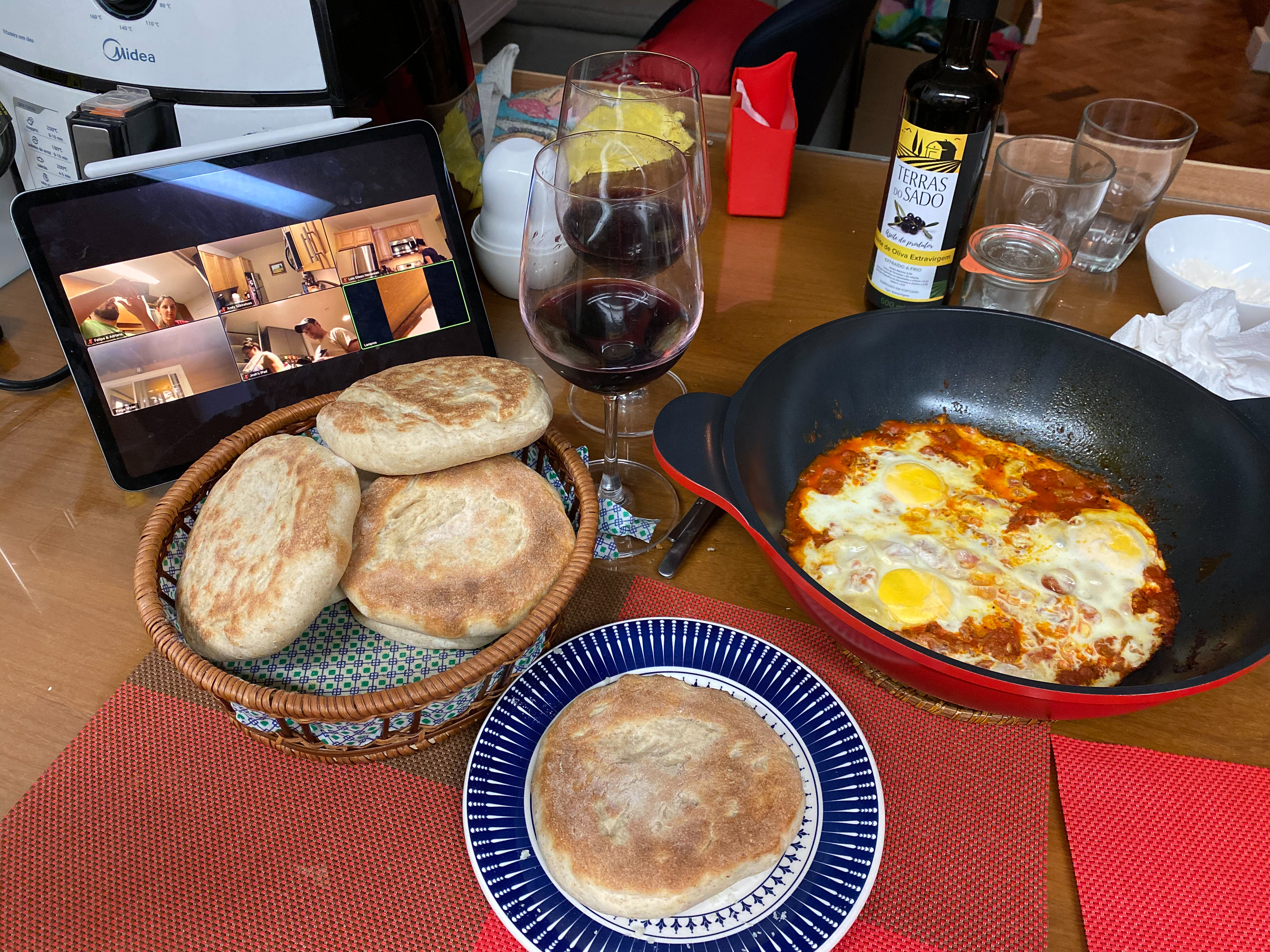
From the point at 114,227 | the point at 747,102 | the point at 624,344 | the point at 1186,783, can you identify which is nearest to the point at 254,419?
the point at 114,227

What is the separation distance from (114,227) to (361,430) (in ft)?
1.30

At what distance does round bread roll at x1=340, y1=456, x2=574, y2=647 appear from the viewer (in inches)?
28.1

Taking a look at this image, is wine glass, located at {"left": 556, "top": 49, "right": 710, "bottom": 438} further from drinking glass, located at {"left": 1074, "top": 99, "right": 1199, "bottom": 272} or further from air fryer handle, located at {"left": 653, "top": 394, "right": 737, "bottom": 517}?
drinking glass, located at {"left": 1074, "top": 99, "right": 1199, "bottom": 272}

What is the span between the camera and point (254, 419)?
3.23 ft

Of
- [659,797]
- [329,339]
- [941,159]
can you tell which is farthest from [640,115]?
[659,797]

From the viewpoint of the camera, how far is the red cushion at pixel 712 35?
107 inches

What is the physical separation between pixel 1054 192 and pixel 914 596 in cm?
75

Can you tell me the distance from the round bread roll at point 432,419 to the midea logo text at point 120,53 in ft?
1.74

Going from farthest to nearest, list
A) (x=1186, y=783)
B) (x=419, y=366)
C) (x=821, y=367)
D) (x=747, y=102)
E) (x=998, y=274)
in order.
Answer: (x=747, y=102), (x=998, y=274), (x=821, y=367), (x=419, y=366), (x=1186, y=783)

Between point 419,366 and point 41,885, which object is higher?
point 419,366

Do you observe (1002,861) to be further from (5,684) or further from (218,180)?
(218,180)

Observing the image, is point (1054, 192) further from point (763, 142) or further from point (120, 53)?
point (120, 53)

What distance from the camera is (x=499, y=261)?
1.18 m

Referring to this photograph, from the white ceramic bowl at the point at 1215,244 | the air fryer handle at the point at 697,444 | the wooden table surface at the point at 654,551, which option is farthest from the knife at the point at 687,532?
the white ceramic bowl at the point at 1215,244
